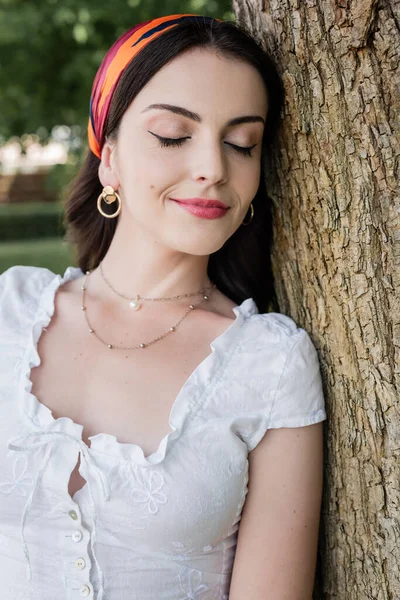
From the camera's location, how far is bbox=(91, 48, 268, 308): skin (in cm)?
193

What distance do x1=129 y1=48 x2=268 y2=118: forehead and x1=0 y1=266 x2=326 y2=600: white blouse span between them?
64 centimetres

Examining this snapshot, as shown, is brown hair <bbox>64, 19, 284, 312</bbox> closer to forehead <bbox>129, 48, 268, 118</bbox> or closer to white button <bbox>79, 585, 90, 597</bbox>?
forehead <bbox>129, 48, 268, 118</bbox>

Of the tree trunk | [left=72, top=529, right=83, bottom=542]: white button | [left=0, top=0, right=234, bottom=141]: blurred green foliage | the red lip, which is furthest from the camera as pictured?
[left=0, top=0, right=234, bottom=141]: blurred green foliage

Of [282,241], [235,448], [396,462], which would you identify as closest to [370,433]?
[396,462]

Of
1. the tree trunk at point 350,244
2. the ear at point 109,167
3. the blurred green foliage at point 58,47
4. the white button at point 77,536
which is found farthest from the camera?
the blurred green foliage at point 58,47

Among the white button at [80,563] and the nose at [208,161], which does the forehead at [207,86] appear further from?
the white button at [80,563]

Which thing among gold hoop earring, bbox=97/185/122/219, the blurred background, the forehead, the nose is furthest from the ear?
the blurred background

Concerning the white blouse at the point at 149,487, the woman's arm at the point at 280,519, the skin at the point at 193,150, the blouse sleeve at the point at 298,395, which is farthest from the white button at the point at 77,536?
the skin at the point at 193,150

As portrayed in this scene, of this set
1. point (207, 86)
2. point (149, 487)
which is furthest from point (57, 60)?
point (149, 487)

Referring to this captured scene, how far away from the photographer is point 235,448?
1.87 metres

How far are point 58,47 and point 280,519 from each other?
5470 millimetres

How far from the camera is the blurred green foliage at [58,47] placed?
5.34m

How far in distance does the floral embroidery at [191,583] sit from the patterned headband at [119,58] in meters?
1.25

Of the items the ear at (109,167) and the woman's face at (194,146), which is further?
the ear at (109,167)
